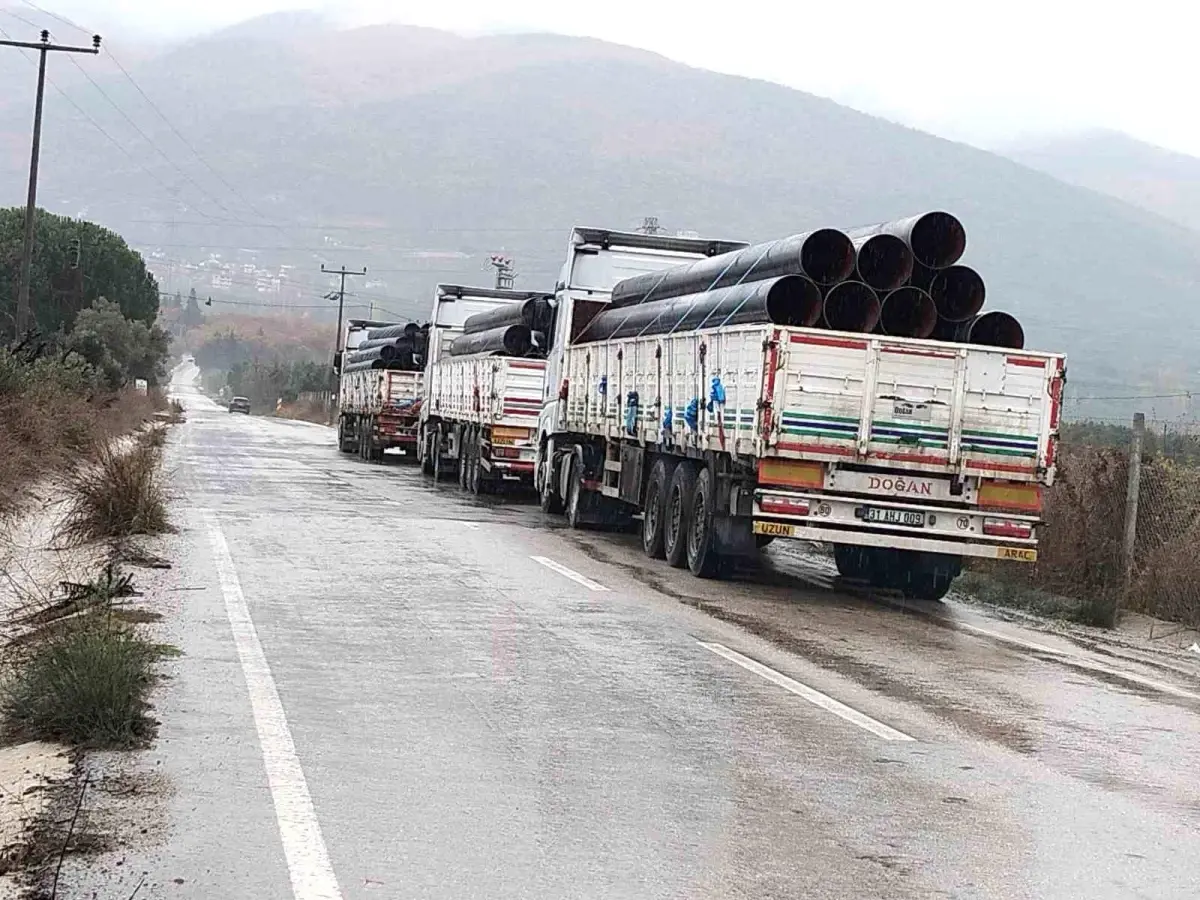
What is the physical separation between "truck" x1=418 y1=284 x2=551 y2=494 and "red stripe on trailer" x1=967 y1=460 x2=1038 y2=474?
434 inches

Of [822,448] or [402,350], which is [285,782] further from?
[402,350]

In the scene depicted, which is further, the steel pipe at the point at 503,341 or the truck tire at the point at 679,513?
the steel pipe at the point at 503,341

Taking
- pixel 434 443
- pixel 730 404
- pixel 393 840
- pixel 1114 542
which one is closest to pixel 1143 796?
pixel 393 840

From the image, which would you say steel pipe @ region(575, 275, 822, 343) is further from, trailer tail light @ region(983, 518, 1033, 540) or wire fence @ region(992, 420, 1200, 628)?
wire fence @ region(992, 420, 1200, 628)

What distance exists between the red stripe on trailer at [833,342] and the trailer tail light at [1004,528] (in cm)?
192

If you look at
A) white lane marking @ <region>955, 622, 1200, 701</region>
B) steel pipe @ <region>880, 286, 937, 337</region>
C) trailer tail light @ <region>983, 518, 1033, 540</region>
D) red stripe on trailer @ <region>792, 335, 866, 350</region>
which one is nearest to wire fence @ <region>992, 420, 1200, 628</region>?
trailer tail light @ <region>983, 518, 1033, 540</region>

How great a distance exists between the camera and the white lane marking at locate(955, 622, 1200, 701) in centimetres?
1055

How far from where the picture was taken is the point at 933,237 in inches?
543

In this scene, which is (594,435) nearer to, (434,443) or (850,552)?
(850,552)

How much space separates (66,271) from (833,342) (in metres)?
58.0

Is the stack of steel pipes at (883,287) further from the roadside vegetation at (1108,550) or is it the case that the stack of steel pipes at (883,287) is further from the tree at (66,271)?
the tree at (66,271)

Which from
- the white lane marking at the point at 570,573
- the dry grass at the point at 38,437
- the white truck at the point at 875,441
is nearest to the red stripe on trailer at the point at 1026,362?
the white truck at the point at 875,441

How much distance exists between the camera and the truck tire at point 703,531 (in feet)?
48.1

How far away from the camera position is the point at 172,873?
17.5ft
